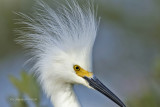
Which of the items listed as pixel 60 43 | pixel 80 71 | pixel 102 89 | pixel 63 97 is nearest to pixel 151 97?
pixel 102 89

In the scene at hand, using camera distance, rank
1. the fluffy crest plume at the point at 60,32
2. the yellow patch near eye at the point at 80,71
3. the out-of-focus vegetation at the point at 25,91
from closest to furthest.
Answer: the out-of-focus vegetation at the point at 25,91, the yellow patch near eye at the point at 80,71, the fluffy crest plume at the point at 60,32

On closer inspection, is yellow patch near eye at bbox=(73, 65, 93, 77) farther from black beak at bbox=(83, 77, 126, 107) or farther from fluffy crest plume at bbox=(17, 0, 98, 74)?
fluffy crest plume at bbox=(17, 0, 98, 74)

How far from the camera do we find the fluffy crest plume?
12.5ft

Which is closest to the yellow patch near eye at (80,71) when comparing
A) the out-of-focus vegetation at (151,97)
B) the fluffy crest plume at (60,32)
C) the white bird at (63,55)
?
the white bird at (63,55)

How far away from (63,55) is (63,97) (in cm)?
34

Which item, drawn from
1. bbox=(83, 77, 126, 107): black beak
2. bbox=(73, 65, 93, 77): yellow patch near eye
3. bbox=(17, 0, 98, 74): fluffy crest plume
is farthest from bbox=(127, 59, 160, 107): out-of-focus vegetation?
bbox=(17, 0, 98, 74): fluffy crest plume

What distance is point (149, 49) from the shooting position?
667cm

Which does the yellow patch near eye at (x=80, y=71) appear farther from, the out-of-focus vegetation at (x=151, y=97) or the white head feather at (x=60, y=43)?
the out-of-focus vegetation at (x=151, y=97)

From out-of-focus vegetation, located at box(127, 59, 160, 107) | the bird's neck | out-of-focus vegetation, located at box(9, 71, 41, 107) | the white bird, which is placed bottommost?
out-of-focus vegetation, located at box(9, 71, 41, 107)

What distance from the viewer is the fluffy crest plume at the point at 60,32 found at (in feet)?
12.5

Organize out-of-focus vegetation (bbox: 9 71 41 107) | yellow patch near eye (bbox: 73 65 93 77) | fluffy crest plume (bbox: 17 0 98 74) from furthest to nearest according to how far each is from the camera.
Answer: fluffy crest plume (bbox: 17 0 98 74) → yellow patch near eye (bbox: 73 65 93 77) → out-of-focus vegetation (bbox: 9 71 41 107)

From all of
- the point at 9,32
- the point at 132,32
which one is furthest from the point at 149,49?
the point at 9,32

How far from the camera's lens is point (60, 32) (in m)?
3.93

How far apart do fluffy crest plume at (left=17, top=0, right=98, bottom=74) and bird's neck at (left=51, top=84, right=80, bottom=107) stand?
279 mm
